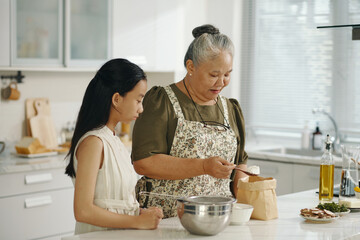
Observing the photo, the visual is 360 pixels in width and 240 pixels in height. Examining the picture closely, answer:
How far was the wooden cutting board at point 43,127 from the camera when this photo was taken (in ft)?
13.8

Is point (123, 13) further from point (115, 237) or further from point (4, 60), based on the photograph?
point (115, 237)

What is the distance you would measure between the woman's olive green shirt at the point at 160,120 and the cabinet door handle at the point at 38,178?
1.34 m

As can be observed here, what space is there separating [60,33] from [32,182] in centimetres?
109

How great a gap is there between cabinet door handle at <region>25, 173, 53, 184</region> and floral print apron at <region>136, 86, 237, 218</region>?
4.18 feet

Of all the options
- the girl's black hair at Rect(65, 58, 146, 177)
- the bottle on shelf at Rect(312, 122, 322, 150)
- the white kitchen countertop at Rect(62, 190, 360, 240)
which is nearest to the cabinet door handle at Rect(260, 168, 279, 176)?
the bottle on shelf at Rect(312, 122, 322, 150)

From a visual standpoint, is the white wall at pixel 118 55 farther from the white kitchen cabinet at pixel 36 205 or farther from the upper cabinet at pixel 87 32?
the white kitchen cabinet at pixel 36 205

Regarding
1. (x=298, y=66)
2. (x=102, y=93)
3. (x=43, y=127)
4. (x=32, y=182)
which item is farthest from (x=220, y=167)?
(x=298, y=66)

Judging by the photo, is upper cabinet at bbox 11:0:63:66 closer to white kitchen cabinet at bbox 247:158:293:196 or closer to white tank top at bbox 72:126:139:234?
white kitchen cabinet at bbox 247:158:293:196

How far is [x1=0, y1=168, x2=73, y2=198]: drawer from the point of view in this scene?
11.3ft

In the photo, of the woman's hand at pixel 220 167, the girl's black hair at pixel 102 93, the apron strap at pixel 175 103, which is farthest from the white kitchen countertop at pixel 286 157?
the girl's black hair at pixel 102 93

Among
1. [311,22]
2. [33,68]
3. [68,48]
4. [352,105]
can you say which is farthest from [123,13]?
[352,105]

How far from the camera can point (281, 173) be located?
413 cm

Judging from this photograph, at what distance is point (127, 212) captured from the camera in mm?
2018

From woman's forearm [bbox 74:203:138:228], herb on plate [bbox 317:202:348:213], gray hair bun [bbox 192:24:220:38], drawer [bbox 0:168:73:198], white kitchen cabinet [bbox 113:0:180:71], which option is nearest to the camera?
woman's forearm [bbox 74:203:138:228]
